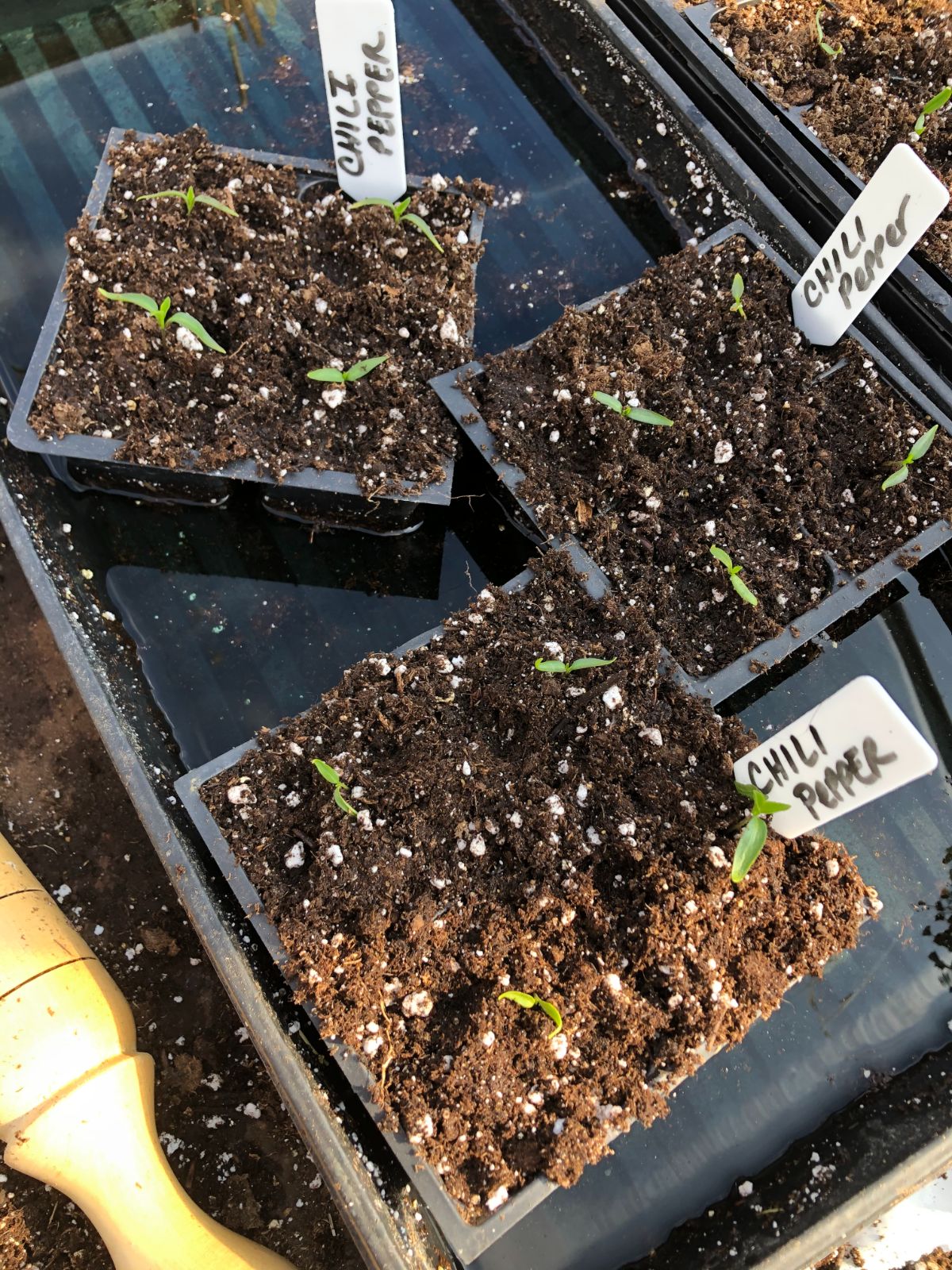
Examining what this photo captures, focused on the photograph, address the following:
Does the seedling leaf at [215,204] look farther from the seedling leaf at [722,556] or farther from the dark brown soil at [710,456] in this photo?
the seedling leaf at [722,556]

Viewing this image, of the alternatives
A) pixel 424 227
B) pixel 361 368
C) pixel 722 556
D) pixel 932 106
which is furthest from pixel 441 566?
pixel 932 106

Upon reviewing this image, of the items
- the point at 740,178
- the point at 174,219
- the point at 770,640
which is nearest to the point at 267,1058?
the point at 770,640

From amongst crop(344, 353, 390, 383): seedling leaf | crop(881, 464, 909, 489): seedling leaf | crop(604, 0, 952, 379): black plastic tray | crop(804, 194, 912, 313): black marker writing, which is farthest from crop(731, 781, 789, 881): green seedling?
crop(604, 0, 952, 379): black plastic tray

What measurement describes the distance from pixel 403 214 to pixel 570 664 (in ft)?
3.73

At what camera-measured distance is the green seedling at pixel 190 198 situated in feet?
6.14

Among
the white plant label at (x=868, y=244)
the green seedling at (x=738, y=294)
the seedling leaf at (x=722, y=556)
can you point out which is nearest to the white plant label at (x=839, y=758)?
the seedling leaf at (x=722, y=556)

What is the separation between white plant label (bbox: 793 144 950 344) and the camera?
142 centimetres

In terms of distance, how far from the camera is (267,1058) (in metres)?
1.34

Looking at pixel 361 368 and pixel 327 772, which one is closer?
pixel 327 772

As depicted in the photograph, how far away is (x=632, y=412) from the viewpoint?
1.72 m

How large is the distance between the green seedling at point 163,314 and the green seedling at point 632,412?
83 centimetres

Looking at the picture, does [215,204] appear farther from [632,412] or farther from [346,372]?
[632,412]

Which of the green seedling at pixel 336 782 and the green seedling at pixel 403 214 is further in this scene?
the green seedling at pixel 403 214

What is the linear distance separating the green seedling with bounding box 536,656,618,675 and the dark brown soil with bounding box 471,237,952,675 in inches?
7.1
